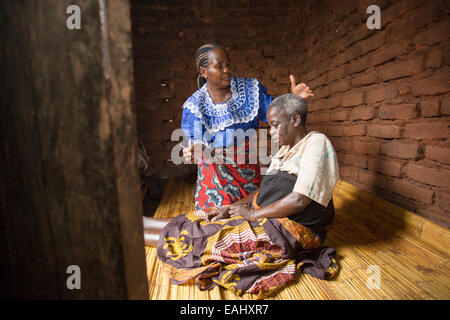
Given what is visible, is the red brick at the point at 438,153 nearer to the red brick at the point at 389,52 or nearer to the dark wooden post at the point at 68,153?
the red brick at the point at 389,52

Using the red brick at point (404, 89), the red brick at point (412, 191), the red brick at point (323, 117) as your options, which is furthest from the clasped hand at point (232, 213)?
the red brick at point (323, 117)

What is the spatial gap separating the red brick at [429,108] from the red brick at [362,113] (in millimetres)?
536

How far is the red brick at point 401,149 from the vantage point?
1902 mm

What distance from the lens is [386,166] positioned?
2219mm

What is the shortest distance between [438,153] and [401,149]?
32cm

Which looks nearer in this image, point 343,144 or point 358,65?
point 358,65

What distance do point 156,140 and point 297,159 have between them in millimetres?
3113

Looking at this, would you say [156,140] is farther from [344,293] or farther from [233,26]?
[344,293]

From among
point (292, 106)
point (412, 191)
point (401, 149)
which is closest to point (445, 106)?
point (401, 149)

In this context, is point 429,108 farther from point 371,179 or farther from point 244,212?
point 244,212

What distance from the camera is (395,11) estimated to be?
1986 mm

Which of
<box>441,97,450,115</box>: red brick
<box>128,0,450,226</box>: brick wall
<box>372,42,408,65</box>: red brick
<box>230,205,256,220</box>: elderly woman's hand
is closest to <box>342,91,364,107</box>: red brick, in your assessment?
<box>128,0,450,226</box>: brick wall

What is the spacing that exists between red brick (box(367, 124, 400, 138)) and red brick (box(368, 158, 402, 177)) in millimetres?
234
